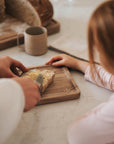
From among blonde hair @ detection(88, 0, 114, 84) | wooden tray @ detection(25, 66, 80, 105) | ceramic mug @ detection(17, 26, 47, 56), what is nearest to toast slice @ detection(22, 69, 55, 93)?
wooden tray @ detection(25, 66, 80, 105)

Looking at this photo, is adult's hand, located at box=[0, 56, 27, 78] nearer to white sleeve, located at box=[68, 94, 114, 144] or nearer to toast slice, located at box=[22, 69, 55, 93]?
toast slice, located at box=[22, 69, 55, 93]

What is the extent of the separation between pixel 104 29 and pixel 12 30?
0.76 m

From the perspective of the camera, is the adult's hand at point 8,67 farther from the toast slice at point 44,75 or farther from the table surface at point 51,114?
the table surface at point 51,114

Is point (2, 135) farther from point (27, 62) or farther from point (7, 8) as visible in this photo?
point (7, 8)

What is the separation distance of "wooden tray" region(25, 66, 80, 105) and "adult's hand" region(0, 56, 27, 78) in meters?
0.14

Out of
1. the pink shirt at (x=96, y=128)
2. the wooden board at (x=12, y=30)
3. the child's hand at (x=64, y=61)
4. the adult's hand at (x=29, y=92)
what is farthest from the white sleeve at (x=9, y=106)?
the wooden board at (x=12, y=30)

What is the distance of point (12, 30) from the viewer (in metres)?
1.21

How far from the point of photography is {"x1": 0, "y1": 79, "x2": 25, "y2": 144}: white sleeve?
0.57 meters

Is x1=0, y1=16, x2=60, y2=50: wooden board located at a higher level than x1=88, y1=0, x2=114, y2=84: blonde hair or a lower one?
lower

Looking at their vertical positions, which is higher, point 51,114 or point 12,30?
point 12,30

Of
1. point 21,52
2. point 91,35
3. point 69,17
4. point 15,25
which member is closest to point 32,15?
point 15,25

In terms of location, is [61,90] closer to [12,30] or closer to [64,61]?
[64,61]

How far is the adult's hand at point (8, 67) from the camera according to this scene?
0.81 meters

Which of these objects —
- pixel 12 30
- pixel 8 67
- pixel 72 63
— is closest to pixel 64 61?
pixel 72 63
